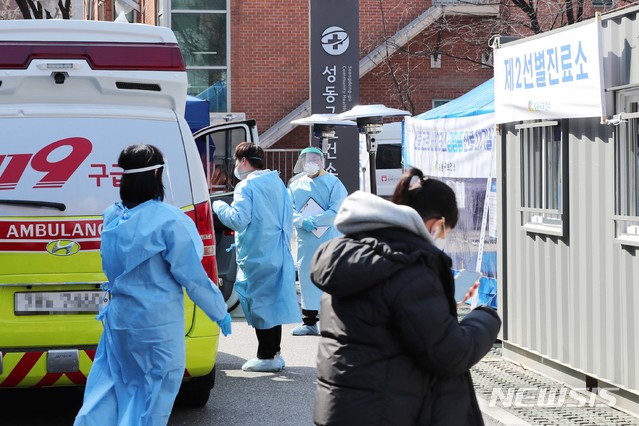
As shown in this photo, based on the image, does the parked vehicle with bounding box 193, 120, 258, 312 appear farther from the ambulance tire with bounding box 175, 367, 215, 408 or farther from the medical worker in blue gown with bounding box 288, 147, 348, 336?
the ambulance tire with bounding box 175, 367, 215, 408

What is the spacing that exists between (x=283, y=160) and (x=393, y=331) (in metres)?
24.6

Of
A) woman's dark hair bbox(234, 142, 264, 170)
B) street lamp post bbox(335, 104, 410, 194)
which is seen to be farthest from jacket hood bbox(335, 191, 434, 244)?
street lamp post bbox(335, 104, 410, 194)

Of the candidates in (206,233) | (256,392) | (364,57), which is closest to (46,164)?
(206,233)

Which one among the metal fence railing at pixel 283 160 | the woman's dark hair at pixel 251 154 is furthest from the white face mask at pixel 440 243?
the metal fence railing at pixel 283 160

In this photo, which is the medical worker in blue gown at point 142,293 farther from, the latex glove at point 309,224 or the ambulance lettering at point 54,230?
the latex glove at point 309,224

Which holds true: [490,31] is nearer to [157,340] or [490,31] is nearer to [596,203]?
[596,203]

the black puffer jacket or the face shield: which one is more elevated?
the face shield

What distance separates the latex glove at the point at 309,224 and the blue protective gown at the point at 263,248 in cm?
186

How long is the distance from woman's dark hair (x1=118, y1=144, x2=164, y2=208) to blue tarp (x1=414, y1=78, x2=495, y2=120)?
6.35 meters

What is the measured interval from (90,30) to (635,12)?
3399 mm

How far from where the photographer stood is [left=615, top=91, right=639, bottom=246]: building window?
23.8 ft

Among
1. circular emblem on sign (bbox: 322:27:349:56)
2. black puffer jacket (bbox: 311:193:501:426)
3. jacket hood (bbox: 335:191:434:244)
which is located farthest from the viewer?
circular emblem on sign (bbox: 322:27:349:56)

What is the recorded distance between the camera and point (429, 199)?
347 centimetres

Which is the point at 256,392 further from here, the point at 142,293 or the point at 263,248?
the point at 142,293
